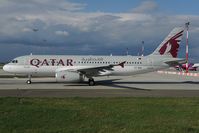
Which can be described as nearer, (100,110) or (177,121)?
(177,121)

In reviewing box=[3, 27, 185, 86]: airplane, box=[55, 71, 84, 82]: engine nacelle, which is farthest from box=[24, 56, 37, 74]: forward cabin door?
box=[55, 71, 84, 82]: engine nacelle

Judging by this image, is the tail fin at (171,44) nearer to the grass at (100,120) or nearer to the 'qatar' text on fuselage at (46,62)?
the 'qatar' text on fuselage at (46,62)

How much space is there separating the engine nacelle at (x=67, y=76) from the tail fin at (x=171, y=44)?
10640 millimetres

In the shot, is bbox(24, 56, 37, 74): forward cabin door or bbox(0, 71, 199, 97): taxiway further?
bbox(24, 56, 37, 74): forward cabin door

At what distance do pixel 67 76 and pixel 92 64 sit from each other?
538cm

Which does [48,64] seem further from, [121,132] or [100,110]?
[121,132]

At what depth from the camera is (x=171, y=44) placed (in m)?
40.2

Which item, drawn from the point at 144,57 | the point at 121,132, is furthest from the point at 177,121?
the point at 144,57

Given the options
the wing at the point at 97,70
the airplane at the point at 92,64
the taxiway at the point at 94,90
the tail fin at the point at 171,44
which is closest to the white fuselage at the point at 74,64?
the airplane at the point at 92,64

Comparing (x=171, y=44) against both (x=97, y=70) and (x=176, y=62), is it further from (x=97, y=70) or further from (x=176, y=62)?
(x=97, y=70)

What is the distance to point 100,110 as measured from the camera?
14086 millimetres

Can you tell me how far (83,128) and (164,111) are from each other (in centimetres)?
504

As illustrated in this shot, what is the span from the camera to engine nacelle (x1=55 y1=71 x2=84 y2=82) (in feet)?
110

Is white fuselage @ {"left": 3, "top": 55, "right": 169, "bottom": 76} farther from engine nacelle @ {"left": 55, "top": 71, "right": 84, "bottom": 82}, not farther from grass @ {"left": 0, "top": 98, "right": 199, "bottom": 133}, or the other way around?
grass @ {"left": 0, "top": 98, "right": 199, "bottom": 133}
